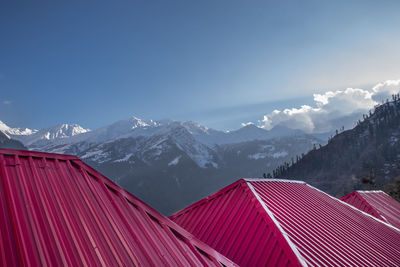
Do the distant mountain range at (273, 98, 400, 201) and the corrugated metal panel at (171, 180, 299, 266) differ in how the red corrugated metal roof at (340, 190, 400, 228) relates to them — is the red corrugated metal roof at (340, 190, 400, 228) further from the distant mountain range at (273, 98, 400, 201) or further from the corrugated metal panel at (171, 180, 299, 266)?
the distant mountain range at (273, 98, 400, 201)

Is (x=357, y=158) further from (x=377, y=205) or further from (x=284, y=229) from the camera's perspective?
(x=284, y=229)

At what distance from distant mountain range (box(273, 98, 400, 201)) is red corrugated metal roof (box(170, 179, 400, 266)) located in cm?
9761

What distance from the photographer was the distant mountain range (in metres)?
116

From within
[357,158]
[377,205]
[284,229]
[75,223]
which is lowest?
[357,158]

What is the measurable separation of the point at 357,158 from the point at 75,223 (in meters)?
153

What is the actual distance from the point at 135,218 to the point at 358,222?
12701 mm

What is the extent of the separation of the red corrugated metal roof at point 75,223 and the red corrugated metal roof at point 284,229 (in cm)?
233

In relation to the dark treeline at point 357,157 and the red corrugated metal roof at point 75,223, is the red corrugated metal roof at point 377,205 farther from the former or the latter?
the dark treeline at point 357,157

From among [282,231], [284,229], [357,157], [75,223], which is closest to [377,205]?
[284,229]

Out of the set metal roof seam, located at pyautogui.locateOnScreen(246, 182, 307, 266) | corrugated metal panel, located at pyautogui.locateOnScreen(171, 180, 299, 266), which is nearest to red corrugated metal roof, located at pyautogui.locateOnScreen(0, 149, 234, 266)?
corrugated metal panel, located at pyautogui.locateOnScreen(171, 180, 299, 266)

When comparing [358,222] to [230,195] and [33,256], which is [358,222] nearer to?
[230,195]

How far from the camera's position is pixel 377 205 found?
73.9 ft

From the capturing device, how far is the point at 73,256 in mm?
5316

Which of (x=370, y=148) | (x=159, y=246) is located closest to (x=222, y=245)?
(x=159, y=246)
